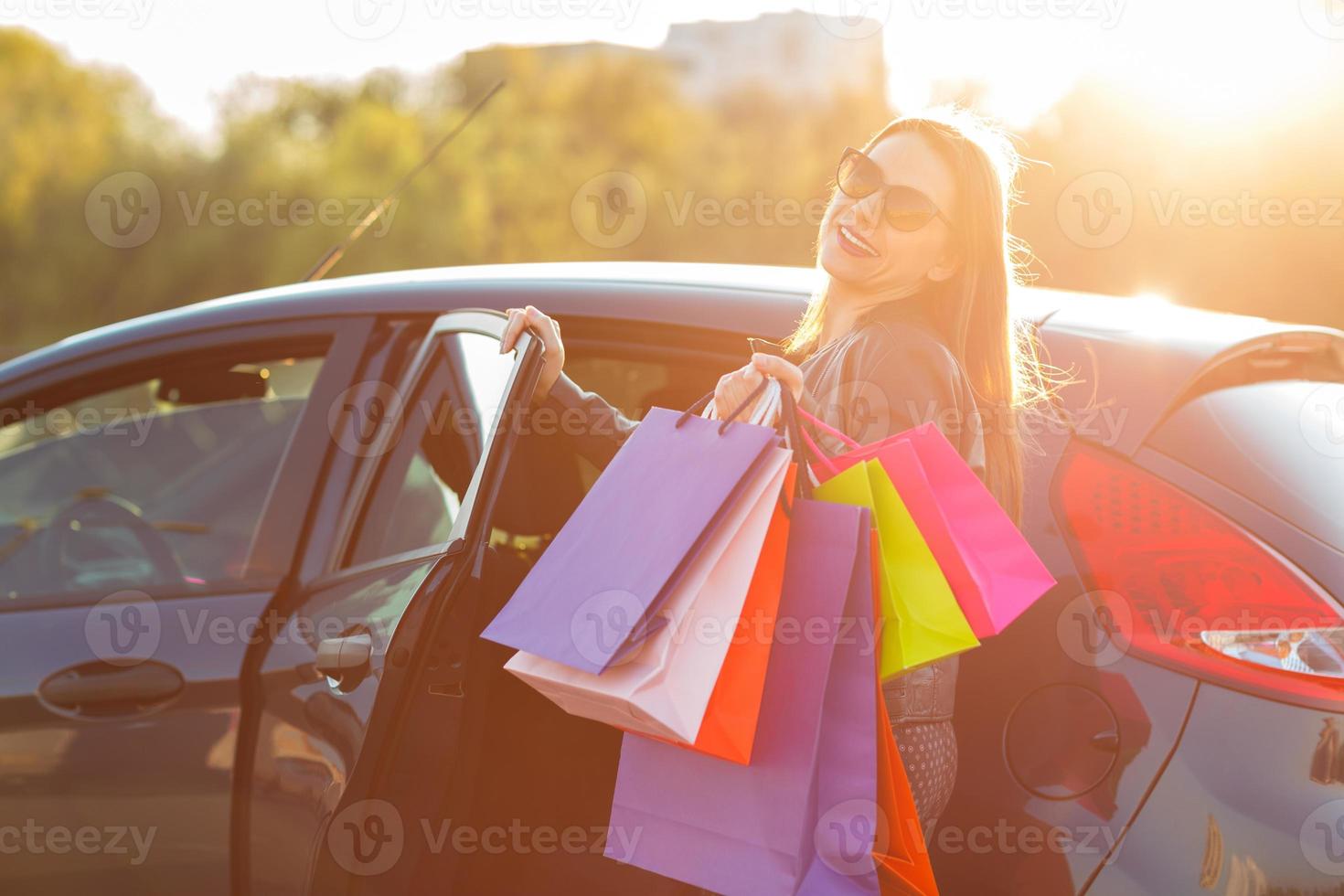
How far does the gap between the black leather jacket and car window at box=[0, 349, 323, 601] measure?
4.69ft

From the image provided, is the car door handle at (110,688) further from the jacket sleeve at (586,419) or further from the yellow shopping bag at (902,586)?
the yellow shopping bag at (902,586)

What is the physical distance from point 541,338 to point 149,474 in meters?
2.53

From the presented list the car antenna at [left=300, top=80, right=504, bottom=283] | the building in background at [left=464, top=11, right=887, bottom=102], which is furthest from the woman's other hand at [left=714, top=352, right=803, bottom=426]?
the building in background at [left=464, top=11, right=887, bottom=102]

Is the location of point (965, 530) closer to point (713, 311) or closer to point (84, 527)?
point (713, 311)

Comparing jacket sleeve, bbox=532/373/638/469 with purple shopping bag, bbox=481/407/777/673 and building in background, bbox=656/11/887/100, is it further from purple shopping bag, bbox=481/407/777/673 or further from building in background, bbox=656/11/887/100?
building in background, bbox=656/11/887/100

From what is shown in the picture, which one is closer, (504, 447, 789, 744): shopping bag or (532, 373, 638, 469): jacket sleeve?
(504, 447, 789, 744): shopping bag

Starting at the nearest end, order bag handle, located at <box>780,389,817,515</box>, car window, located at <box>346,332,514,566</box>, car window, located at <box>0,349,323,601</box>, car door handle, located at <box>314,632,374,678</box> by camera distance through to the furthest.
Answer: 1. bag handle, located at <box>780,389,817,515</box>
2. car door handle, located at <box>314,632,374,678</box>
3. car window, located at <box>346,332,514,566</box>
4. car window, located at <box>0,349,323,601</box>

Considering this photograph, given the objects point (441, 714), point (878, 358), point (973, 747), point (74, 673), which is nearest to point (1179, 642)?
point (973, 747)

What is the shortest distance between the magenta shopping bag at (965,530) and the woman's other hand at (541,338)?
2.07 ft

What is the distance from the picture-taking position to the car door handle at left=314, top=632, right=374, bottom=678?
1.86 metres

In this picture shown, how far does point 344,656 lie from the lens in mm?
1864

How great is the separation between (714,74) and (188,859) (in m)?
79.3

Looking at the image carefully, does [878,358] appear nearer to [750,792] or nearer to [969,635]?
Answer: [969,635]

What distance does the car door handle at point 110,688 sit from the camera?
231 centimetres
